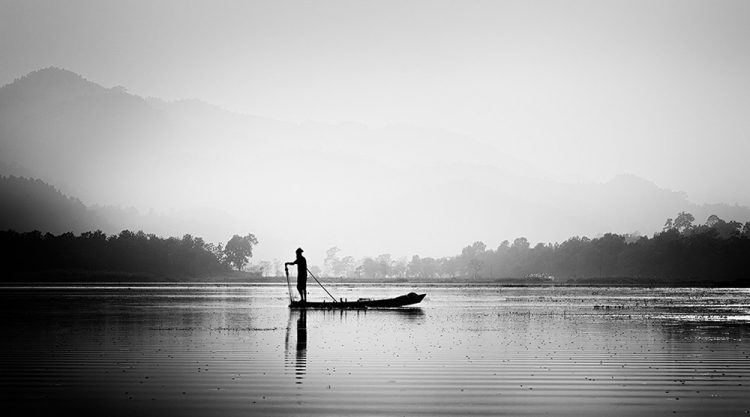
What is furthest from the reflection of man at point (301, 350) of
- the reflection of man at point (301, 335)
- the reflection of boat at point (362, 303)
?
the reflection of boat at point (362, 303)

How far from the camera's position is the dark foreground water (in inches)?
656

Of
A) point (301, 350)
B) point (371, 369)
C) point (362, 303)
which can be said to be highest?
point (362, 303)

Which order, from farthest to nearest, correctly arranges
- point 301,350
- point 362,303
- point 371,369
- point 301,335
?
1. point 362,303
2. point 301,335
3. point 301,350
4. point 371,369

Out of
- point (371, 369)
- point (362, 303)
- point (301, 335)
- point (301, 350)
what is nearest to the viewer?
point (371, 369)

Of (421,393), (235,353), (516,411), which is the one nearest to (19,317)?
(235,353)

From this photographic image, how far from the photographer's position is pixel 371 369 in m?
22.2

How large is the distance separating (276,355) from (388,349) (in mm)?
4020

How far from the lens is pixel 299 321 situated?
1688 inches

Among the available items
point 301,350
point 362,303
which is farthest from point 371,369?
point 362,303

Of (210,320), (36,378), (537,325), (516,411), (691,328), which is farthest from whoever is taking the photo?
(210,320)

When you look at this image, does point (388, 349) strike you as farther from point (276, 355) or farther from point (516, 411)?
point (516, 411)

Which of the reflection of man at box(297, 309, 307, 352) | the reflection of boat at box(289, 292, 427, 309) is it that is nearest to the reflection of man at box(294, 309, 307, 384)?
the reflection of man at box(297, 309, 307, 352)

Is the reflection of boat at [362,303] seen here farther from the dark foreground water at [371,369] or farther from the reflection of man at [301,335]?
the dark foreground water at [371,369]

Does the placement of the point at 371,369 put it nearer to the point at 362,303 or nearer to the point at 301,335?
the point at 301,335
